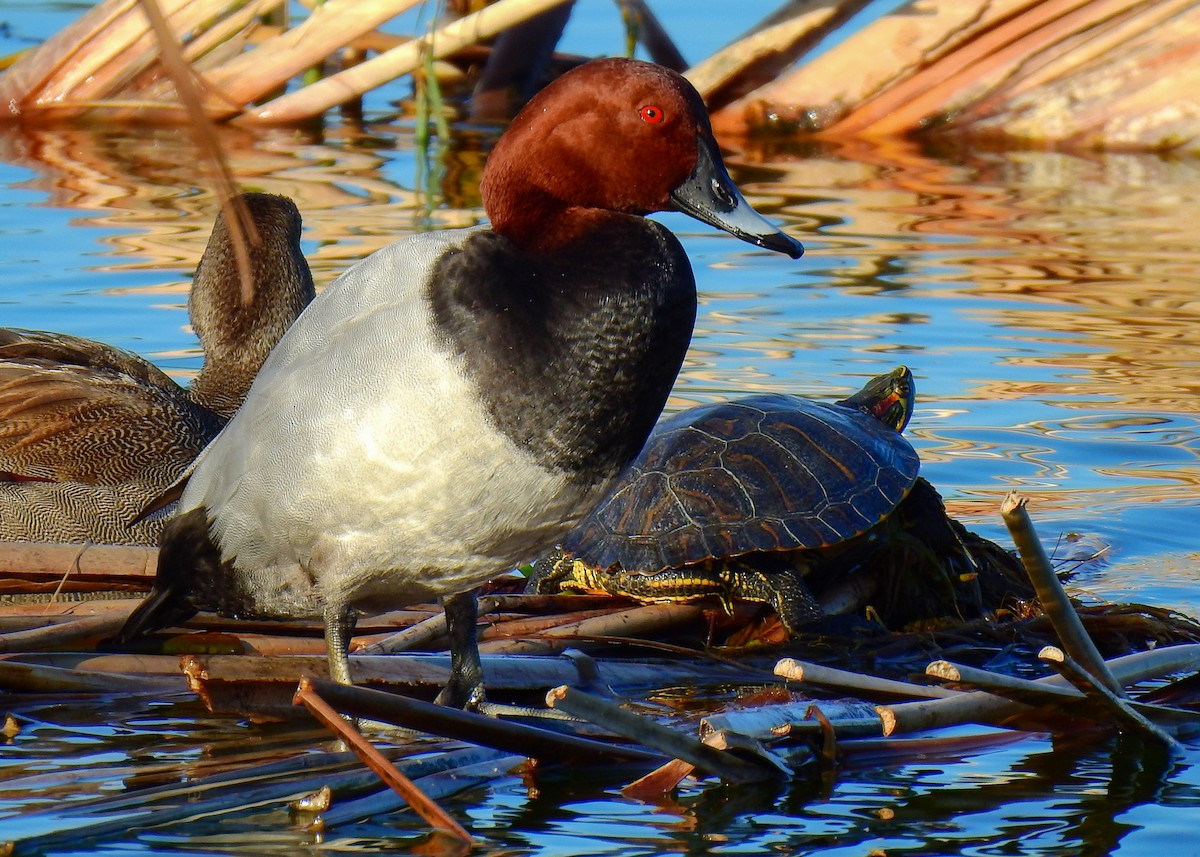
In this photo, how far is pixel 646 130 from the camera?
385cm

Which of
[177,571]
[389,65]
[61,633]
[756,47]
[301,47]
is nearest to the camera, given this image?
[177,571]

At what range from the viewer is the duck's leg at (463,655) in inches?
165

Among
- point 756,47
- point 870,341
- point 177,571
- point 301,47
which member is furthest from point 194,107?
point 756,47

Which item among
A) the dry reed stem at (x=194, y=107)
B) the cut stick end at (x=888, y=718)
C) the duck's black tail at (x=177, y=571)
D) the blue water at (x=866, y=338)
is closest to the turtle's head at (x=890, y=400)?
the blue water at (x=866, y=338)

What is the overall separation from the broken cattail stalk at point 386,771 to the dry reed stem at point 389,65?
710cm

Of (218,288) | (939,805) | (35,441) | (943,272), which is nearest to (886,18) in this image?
(943,272)

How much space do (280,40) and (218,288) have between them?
19.3 ft

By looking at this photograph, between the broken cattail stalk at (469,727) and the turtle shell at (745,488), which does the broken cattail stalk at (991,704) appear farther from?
the turtle shell at (745,488)

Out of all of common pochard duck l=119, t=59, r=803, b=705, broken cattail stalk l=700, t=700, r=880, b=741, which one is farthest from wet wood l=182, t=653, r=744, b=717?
broken cattail stalk l=700, t=700, r=880, b=741

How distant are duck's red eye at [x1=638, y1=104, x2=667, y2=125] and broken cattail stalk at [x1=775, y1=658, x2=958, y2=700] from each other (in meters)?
1.22

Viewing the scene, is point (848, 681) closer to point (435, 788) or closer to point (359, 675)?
point (435, 788)

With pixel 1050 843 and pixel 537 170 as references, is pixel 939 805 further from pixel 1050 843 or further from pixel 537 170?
pixel 537 170

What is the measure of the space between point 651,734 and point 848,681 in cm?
52

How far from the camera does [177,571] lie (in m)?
4.29
